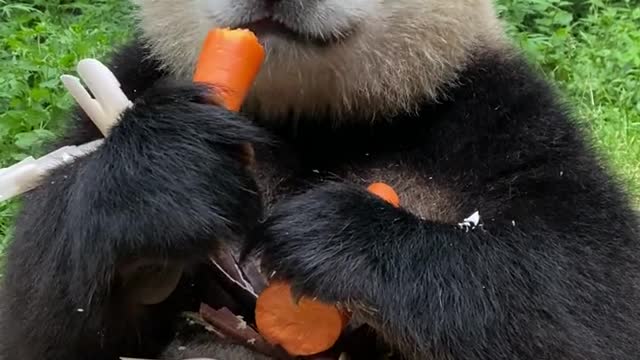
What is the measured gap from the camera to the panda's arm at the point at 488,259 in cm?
290

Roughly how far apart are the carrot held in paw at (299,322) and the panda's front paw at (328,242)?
0.07m

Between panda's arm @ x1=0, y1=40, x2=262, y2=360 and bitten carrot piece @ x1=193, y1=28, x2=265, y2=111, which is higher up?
bitten carrot piece @ x1=193, y1=28, x2=265, y2=111

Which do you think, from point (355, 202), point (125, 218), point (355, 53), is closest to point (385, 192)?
point (355, 202)

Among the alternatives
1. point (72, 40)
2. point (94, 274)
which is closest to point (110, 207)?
point (94, 274)

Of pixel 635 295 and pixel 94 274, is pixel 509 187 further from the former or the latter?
pixel 94 274

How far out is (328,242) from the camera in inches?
116

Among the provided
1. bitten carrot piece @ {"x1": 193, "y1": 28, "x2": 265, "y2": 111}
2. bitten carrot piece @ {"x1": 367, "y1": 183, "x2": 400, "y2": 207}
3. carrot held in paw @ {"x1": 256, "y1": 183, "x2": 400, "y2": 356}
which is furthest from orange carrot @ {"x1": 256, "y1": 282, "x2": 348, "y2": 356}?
bitten carrot piece @ {"x1": 193, "y1": 28, "x2": 265, "y2": 111}

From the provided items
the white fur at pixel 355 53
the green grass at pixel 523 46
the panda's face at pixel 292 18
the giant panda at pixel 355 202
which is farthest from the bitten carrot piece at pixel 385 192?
the green grass at pixel 523 46

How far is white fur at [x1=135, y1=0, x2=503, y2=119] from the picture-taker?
327 cm

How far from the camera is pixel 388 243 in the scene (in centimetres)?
294

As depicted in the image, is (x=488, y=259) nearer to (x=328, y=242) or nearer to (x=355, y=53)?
(x=328, y=242)

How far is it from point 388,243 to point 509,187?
1.49 feet

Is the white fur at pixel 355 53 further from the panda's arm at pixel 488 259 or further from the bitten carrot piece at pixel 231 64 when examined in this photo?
the panda's arm at pixel 488 259

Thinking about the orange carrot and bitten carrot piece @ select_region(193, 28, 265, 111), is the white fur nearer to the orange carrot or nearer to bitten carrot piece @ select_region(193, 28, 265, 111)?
bitten carrot piece @ select_region(193, 28, 265, 111)
